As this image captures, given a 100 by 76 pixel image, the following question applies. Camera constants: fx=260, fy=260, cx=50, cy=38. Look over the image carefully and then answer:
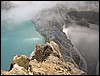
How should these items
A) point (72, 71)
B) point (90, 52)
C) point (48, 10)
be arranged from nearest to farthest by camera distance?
point (72, 71) → point (48, 10) → point (90, 52)

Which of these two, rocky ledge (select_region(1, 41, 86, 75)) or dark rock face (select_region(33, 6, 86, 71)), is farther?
dark rock face (select_region(33, 6, 86, 71))

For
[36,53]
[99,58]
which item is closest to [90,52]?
[99,58]

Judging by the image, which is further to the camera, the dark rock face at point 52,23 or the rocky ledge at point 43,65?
the dark rock face at point 52,23

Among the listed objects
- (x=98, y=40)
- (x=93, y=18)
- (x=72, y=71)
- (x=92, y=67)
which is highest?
(x=72, y=71)

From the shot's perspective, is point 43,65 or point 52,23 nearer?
point 43,65

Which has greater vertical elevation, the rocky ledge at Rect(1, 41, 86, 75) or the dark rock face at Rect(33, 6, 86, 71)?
the rocky ledge at Rect(1, 41, 86, 75)

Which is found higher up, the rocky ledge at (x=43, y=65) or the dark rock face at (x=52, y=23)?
the rocky ledge at (x=43, y=65)

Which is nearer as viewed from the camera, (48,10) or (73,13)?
(48,10)

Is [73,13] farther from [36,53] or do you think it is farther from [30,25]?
[36,53]
